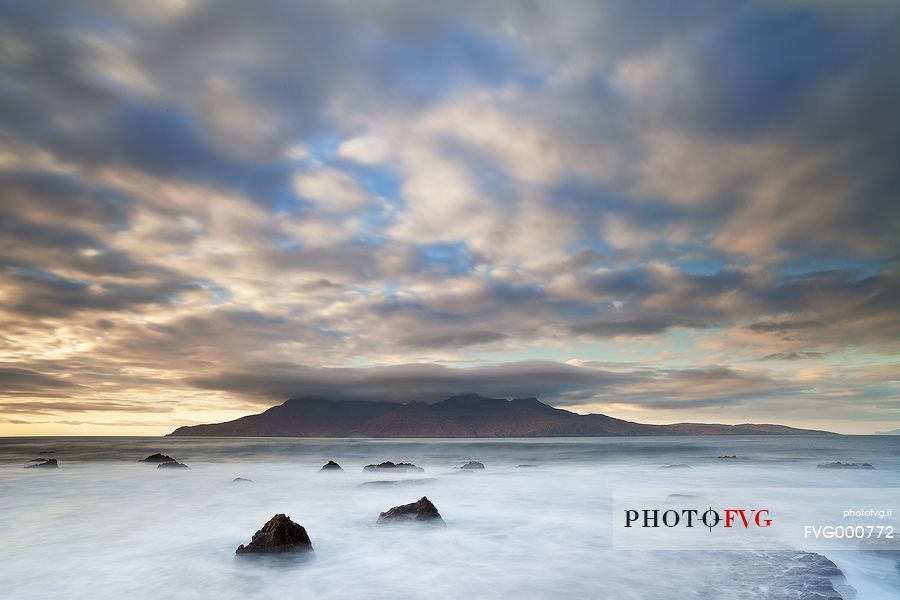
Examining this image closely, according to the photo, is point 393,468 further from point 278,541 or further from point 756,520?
point 278,541

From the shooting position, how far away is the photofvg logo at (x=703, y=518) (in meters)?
13.8

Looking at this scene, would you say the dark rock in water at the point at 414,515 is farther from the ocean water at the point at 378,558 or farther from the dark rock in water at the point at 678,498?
the dark rock in water at the point at 678,498

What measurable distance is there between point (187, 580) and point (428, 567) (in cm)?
430

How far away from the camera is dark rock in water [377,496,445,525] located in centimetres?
1401

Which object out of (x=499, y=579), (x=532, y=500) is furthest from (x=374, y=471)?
(x=499, y=579)

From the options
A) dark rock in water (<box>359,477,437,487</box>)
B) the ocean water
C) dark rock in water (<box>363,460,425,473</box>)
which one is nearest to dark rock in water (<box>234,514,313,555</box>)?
the ocean water

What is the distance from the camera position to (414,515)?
14.1 m

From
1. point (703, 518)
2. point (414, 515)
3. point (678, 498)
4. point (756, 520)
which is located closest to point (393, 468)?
point (678, 498)

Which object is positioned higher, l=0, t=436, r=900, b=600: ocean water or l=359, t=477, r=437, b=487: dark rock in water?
l=0, t=436, r=900, b=600: ocean water

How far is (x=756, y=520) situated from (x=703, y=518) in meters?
1.62

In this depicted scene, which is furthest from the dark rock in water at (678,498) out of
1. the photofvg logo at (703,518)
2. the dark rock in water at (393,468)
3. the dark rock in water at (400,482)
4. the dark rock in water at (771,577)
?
the dark rock in water at (393,468)

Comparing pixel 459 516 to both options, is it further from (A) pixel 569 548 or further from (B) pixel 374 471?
(B) pixel 374 471

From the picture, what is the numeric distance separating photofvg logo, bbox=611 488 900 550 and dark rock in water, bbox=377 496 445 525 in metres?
4.82

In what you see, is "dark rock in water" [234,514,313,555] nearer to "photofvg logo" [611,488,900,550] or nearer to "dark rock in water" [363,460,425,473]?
"photofvg logo" [611,488,900,550]
